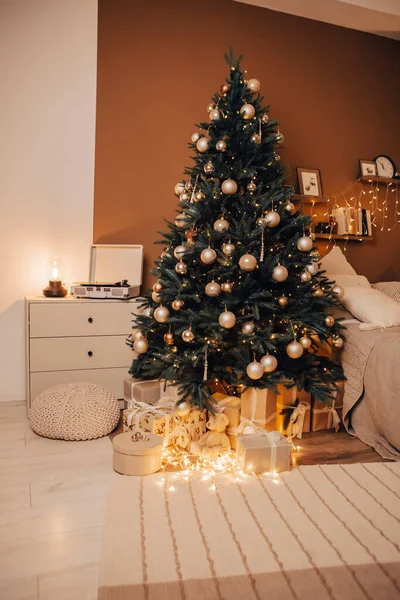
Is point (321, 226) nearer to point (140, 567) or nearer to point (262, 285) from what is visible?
point (262, 285)

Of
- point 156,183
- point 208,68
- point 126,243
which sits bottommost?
point 126,243

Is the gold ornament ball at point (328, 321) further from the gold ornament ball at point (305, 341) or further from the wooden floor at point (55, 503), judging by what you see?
the wooden floor at point (55, 503)

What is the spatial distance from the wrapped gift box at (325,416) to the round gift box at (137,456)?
0.89m

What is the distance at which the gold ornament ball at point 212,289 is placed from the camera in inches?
84.1

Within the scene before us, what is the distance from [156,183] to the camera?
120 inches

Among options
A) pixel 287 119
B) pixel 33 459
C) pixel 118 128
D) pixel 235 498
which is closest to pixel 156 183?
pixel 118 128

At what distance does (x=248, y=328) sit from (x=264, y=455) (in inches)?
21.3

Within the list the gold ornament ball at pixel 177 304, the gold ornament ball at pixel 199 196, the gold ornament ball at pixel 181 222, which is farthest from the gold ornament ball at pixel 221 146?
the gold ornament ball at pixel 177 304

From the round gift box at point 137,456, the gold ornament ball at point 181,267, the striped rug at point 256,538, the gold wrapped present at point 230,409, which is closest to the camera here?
the striped rug at point 256,538

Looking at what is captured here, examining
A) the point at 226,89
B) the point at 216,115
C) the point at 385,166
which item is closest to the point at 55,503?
the point at 216,115

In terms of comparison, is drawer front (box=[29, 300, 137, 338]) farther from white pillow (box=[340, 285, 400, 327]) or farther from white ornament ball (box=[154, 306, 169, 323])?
white pillow (box=[340, 285, 400, 327])

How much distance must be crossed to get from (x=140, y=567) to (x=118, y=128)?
2.49m

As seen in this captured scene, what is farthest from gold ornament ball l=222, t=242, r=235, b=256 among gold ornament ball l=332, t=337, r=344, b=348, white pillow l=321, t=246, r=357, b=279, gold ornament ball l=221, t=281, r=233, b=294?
white pillow l=321, t=246, r=357, b=279

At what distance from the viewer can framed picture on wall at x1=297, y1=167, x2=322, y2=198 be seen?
3346mm
